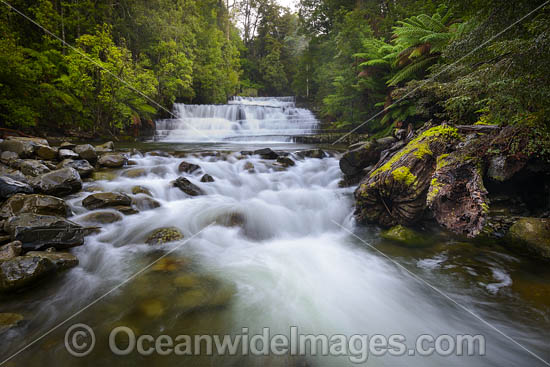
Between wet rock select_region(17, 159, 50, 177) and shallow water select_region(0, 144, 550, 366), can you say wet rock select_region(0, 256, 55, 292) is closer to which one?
shallow water select_region(0, 144, 550, 366)

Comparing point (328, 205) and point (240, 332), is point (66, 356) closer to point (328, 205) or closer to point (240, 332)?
point (240, 332)

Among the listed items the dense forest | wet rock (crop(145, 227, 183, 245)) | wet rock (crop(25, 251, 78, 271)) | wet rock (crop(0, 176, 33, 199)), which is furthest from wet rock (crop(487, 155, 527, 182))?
wet rock (crop(0, 176, 33, 199))

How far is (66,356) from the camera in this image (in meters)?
1.88

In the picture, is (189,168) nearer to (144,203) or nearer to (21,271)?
(144,203)

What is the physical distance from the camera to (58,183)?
4582mm

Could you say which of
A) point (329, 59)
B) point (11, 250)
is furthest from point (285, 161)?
point (329, 59)

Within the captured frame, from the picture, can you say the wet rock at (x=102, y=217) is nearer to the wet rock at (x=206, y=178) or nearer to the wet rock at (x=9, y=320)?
the wet rock at (x=9, y=320)

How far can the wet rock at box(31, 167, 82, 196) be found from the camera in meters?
4.43

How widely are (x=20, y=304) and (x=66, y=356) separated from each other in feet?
3.41

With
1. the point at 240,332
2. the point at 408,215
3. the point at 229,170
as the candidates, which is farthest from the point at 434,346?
the point at 229,170

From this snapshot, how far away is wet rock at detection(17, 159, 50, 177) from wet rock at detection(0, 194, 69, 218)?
1843 millimetres

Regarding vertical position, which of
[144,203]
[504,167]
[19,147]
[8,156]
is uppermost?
[504,167]

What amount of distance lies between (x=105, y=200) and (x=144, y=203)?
67cm

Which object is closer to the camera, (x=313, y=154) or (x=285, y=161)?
(x=285, y=161)
